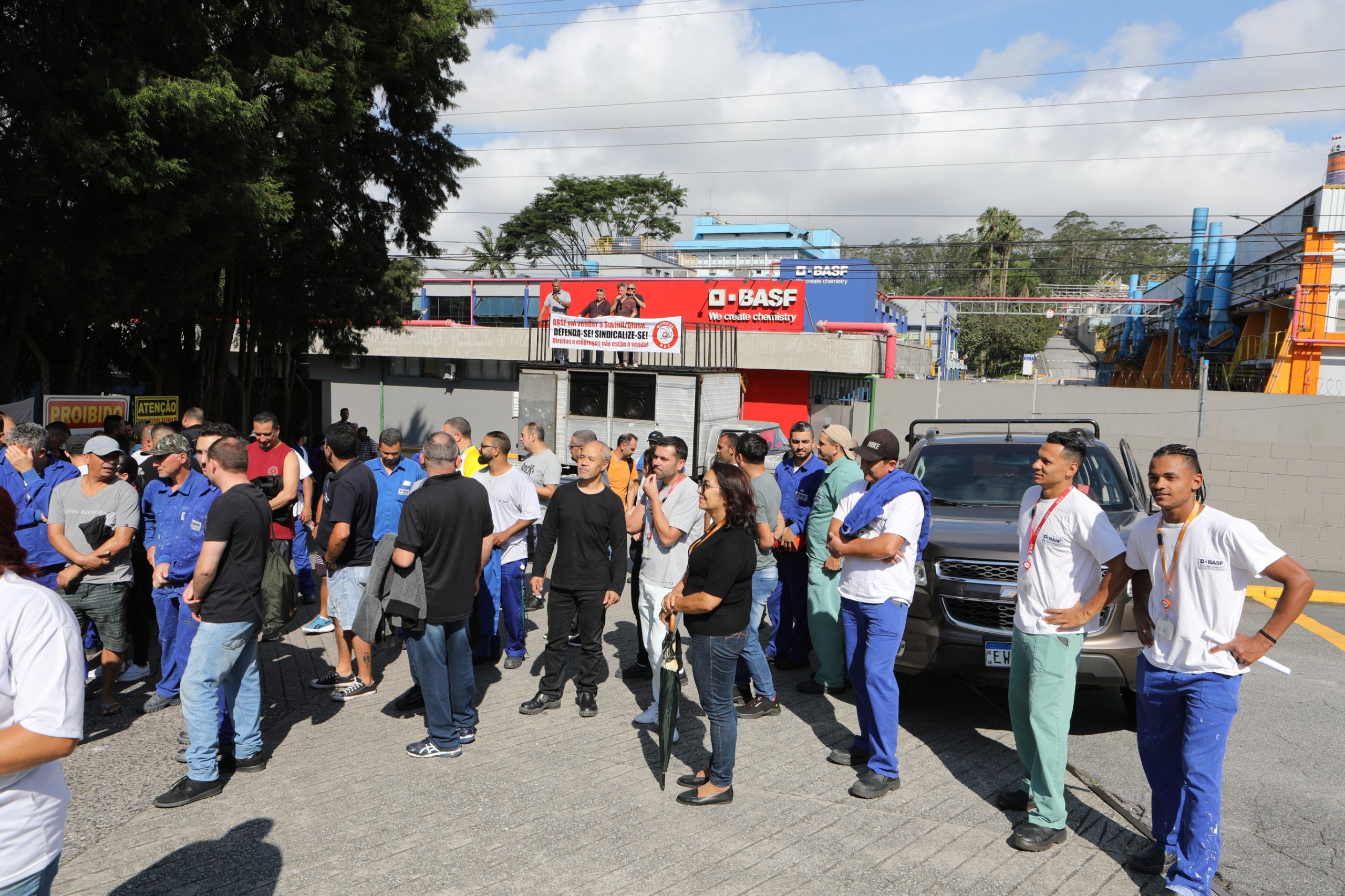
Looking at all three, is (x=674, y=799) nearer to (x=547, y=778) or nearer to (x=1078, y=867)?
(x=547, y=778)

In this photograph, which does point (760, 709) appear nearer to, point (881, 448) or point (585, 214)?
point (881, 448)

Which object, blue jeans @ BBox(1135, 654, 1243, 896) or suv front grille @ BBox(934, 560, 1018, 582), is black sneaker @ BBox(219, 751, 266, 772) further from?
blue jeans @ BBox(1135, 654, 1243, 896)

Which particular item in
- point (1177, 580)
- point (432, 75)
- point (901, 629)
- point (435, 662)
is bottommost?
point (435, 662)

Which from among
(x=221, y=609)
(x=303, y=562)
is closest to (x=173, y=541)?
(x=221, y=609)

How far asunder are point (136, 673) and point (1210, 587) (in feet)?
22.4

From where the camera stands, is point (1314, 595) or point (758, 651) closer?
point (758, 651)

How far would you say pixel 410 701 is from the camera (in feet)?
19.0

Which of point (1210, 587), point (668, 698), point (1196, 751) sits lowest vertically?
point (668, 698)

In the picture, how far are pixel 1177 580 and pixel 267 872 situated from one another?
413 cm

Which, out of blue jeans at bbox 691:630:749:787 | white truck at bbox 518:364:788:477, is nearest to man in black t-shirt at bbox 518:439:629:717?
blue jeans at bbox 691:630:749:787

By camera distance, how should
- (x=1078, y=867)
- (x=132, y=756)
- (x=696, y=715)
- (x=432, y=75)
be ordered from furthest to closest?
(x=432, y=75), (x=696, y=715), (x=132, y=756), (x=1078, y=867)

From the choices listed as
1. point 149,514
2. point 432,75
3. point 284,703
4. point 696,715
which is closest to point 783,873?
point 696,715

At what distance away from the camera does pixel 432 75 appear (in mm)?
15711

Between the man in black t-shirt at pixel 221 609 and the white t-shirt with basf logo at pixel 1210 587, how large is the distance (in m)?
4.45
